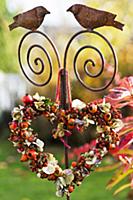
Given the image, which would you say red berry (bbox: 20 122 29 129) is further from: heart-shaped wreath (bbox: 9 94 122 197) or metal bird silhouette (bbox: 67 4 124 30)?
metal bird silhouette (bbox: 67 4 124 30)

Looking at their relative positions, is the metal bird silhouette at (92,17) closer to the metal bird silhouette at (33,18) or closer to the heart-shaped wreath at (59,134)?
the metal bird silhouette at (33,18)

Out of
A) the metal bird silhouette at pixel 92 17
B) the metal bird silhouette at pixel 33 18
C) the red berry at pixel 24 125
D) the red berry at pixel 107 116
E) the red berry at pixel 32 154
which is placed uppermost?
the metal bird silhouette at pixel 33 18

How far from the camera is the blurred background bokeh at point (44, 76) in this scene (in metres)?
4.99

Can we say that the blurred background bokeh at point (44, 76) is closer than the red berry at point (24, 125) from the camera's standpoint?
No

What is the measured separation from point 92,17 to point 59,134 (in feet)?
1.23

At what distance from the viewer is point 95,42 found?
6.16m

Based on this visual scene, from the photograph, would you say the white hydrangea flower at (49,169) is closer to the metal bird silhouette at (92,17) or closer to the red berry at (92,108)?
the red berry at (92,108)

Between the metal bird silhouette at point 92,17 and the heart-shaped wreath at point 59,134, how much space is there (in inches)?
9.6

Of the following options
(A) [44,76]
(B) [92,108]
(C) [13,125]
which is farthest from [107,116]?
(A) [44,76]

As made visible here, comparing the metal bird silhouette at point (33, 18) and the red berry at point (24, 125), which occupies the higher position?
the metal bird silhouette at point (33, 18)

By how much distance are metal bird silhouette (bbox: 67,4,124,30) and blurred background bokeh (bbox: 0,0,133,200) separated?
2459mm

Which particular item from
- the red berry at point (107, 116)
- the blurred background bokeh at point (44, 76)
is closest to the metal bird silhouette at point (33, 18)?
the red berry at point (107, 116)

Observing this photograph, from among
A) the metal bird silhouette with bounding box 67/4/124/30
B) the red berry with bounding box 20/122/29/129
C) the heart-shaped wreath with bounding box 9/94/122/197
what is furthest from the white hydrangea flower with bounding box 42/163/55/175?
the metal bird silhouette with bounding box 67/4/124/30

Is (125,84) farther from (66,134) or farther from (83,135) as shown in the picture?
(83,135)
